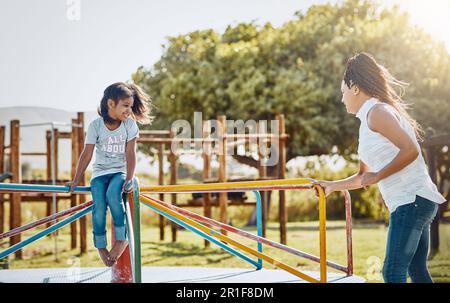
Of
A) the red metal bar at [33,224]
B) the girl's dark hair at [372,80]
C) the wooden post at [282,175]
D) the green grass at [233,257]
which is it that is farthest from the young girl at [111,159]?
the wooden post at [282,175]

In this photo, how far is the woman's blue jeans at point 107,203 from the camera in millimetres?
3723

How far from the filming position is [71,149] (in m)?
8.66

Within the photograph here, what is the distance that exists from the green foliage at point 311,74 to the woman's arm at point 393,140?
466 inches

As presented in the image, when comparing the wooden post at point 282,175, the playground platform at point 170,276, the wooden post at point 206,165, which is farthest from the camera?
the wooden post at point 282,175

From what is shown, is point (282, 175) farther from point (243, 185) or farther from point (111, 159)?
point (243, 185)

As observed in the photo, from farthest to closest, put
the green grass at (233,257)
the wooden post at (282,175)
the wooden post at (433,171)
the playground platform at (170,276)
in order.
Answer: the wooden post at (282,175)
the wooden post at (433,171)
the green grass at (233,257)
the playground platform at (170,276)

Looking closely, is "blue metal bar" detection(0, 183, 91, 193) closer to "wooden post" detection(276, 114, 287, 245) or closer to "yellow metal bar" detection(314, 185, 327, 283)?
"yellow metal bar" detection(314, 185, 327, 283)

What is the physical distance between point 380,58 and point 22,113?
841 cm

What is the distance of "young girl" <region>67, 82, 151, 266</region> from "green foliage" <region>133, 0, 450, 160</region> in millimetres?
10779

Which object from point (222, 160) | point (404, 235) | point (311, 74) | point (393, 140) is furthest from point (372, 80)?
point (311, 74)

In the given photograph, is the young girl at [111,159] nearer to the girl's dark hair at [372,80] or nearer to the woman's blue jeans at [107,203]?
the woman's blue jeans at [107,203]

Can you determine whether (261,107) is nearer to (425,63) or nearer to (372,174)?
(425,63)

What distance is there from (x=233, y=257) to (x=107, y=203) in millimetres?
4662
